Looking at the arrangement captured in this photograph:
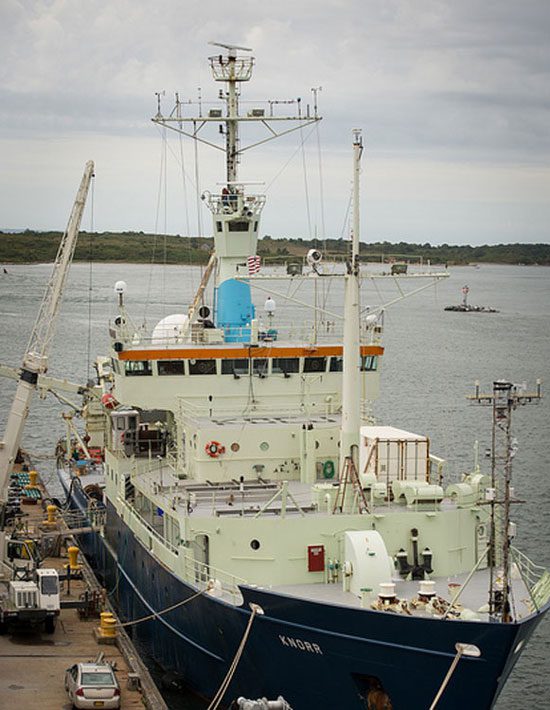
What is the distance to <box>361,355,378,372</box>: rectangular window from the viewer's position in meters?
31.9

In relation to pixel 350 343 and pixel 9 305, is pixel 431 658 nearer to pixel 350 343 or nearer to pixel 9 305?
pixel 350 343

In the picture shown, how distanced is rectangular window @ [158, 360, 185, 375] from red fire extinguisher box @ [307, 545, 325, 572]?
27.0 ft

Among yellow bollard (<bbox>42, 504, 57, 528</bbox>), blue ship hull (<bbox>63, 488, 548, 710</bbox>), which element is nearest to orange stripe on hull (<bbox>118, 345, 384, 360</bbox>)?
blue ship hull (<bbox>63, 488, 548, 710</bbox>)

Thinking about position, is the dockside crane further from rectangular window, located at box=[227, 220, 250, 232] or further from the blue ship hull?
the blue ship hull

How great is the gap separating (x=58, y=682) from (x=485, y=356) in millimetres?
68601

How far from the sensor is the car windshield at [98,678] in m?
22.8

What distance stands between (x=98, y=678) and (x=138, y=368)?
377 inches

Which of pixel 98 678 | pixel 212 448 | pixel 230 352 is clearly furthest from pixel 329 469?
pixel 98 678

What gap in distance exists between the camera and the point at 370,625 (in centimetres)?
2097

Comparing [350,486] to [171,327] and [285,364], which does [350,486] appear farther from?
[171,327]

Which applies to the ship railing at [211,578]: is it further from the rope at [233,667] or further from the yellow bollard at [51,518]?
the yellow bollard at [51,518]

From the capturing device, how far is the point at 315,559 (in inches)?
941

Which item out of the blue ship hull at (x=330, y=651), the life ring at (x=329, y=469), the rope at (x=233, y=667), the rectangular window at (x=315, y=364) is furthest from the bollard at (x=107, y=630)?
the rectangular window at (x=315, y=364)

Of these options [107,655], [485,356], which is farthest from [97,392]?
[485,356]
